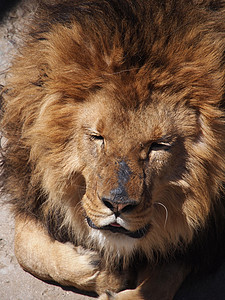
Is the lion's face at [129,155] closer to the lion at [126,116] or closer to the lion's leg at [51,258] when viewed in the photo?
the lion at [126,116]

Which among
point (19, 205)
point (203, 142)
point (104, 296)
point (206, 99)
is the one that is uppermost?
point (206, 99)

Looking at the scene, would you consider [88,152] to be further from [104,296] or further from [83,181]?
[104,296]

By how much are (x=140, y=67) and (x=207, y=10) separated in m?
0.45

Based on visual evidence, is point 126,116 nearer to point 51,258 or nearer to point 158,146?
point 158,146

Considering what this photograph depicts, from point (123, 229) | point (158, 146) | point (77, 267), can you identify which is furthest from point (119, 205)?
point (77, 267)

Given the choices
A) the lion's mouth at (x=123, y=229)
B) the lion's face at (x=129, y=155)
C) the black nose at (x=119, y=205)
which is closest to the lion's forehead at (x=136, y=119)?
the lion's face at (x=129, y=155)

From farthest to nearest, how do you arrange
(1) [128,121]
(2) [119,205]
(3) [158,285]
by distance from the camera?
(3) [158,285] → (1) [128,121] → (2) [119,205]

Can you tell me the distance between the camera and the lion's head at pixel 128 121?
7.22 feet

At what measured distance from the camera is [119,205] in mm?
2088

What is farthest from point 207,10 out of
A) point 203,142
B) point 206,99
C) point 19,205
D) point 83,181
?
point 19,205

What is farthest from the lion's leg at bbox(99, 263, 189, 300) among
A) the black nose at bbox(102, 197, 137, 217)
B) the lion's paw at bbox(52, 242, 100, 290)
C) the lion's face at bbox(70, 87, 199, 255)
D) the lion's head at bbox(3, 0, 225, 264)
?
the black nose at bbox(102, 197, 137, 217)

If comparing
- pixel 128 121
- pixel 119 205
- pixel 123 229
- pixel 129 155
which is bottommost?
pixel 123 229

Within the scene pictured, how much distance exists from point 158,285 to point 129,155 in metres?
0.84

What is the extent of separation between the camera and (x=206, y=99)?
227cm
